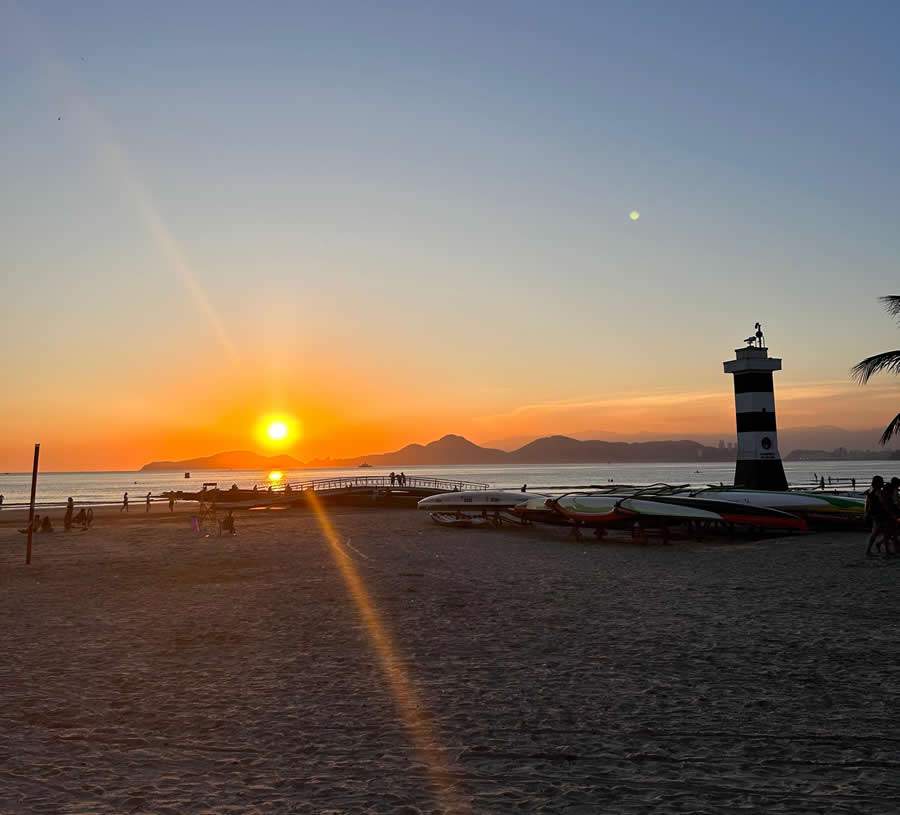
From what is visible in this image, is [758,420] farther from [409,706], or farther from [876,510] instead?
[409,706]

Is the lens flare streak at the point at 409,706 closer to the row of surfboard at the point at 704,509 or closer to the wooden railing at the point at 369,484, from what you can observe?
the row of surfboard at the point at 704,509

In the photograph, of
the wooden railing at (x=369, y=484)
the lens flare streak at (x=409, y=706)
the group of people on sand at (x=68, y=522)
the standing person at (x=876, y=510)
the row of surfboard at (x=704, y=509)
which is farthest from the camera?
the wooden railing at (x=369, y=484)

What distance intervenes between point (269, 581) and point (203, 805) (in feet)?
40.9

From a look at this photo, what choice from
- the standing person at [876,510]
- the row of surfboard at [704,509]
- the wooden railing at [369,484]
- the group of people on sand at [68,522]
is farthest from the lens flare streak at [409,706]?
the wooden railing at [369,484]

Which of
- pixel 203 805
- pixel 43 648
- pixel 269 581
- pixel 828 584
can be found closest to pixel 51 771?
pixel 203 805

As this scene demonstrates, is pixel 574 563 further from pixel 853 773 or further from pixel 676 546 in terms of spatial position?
pixel 853 773

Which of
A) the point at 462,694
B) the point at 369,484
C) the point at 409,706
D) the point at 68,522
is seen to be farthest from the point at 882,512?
the point at 369,484

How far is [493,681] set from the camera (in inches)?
354

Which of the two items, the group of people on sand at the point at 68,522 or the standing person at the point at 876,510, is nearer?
the standing person at the point at 876,510

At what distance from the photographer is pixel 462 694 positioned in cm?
849

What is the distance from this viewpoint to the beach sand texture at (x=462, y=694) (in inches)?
231

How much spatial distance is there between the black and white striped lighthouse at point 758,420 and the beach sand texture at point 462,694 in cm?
1890

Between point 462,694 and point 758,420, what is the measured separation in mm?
30886

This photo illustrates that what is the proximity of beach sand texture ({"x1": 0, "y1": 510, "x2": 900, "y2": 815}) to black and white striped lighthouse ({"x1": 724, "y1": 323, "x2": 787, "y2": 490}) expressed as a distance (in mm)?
18904
